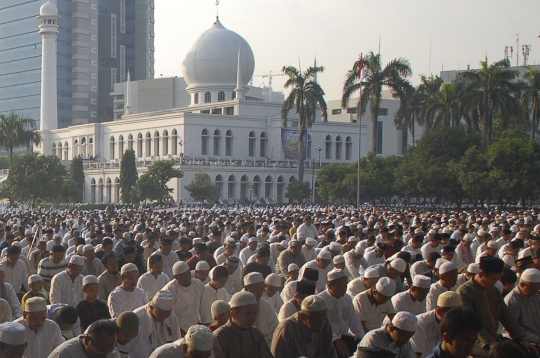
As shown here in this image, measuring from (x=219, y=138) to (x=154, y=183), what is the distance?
1576 centimetres

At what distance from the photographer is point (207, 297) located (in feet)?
31.2

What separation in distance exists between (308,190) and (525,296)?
171ft

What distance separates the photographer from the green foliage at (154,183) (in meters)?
54.3

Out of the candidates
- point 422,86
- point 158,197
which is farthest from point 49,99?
point 422,86

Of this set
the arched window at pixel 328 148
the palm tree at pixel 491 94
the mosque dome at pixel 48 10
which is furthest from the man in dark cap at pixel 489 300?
the mosque dome at pixel 48 10

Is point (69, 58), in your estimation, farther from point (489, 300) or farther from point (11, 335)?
point (11, 335)

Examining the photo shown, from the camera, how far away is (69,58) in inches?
4373

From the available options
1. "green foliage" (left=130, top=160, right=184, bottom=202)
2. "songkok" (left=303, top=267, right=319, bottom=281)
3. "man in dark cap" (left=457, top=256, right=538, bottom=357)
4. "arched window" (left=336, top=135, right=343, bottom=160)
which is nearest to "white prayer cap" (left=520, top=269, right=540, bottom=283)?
"man in dark cap" (left=457, top=256, right=538, bottom=357)

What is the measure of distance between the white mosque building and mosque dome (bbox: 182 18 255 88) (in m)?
0.09

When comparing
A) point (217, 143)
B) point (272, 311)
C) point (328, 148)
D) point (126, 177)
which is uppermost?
point (217, 143)

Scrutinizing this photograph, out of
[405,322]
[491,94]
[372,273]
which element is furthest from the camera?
[491,94]

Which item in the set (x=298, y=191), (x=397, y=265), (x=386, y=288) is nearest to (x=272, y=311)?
(x=386, y=288)

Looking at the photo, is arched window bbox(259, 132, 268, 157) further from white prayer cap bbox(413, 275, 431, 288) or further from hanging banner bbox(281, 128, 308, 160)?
white prayer cap bbox(413, 275, 431, 288)

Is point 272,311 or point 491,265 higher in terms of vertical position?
point 491,265
